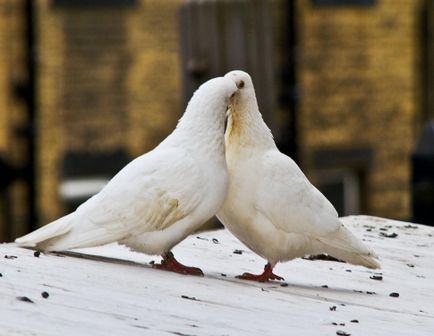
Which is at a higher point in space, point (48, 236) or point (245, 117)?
point (245, 117)

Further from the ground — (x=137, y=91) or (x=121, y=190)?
(x=121, y=190)

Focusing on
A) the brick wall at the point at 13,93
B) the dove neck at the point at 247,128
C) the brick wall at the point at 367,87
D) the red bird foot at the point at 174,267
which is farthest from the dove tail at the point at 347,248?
the brick wall at the point at 367,87

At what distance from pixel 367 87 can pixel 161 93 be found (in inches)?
77.6

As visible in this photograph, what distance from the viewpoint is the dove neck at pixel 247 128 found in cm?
462

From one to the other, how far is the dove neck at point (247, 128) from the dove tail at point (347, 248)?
0.34 m

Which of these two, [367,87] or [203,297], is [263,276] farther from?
[367,87]

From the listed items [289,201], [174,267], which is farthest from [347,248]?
[174,267]

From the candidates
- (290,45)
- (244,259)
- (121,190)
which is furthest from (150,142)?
(121,190)

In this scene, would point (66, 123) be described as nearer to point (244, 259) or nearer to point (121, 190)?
point (244, 259)

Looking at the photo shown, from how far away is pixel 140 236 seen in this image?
4.42 m

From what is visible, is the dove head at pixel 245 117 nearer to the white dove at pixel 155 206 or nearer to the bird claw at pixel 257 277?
the white dove at pixel 155 206

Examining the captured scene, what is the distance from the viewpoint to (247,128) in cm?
465

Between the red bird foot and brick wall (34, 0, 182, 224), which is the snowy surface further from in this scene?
brick wall (34, 0, 182, 224)

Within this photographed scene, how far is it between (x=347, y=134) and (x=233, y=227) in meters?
8.13
